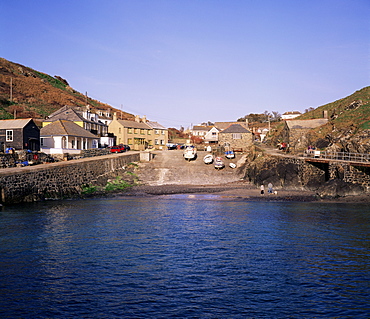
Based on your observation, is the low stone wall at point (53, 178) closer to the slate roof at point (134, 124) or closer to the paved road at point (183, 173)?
the paved road at point (183, 173)

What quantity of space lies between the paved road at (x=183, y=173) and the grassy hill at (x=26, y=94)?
173 feet

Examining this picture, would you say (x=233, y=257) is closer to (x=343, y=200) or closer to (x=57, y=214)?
(x=57, y=214)

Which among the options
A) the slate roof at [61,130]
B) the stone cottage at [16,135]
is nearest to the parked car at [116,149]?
the slate roof at [61,130]

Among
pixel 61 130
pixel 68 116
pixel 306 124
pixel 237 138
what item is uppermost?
pixel 68 116

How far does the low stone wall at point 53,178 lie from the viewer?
3859cm

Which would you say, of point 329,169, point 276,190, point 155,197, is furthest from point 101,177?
point 329,169

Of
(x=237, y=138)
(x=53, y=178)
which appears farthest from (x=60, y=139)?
(x=237, y=138)

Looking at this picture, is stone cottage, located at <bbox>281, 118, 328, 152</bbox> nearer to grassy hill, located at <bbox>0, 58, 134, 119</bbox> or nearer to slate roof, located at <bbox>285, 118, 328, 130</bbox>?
slate roof, located at <bbox>285, 118, 328, 130</bbox>

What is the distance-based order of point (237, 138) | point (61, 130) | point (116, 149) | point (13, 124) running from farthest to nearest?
point (237, 138)
point (116, 149)
point (61, 130)
point (13, 124)

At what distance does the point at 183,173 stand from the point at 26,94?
99.2m

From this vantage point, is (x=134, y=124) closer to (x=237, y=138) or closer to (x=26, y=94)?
(x=237, y=138)

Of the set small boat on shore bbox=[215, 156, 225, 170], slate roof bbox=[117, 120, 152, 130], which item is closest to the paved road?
small boat on shore bbox=[215, 156, 225, 170]

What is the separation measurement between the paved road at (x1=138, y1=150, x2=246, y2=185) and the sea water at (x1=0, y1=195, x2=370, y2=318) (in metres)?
23.2

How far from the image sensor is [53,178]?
4503 cm
